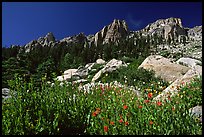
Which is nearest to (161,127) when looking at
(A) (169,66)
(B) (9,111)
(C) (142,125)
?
(C) (142,125)

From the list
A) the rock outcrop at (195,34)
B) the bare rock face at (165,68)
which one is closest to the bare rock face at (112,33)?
the rock outcrop at (195,34)

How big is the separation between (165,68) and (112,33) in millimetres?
115835

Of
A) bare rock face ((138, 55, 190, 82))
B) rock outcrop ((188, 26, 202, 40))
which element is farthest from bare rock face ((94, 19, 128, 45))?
bare rock face ((138, 55, 190, 82))

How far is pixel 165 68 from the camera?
50.9 feet

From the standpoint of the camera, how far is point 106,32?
134500 millimetres

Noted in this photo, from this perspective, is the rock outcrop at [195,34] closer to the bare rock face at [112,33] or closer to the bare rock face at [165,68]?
the bare rock face at [112,33]

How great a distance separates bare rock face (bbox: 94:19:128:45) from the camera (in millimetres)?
129625

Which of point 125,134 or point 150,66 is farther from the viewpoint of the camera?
point 150,66

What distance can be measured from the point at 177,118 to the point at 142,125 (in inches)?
20.3

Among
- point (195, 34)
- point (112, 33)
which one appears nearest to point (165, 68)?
point (112, 33)

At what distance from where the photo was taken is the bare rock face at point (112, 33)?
425 feet

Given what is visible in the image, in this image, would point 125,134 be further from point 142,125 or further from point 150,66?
point 150,66

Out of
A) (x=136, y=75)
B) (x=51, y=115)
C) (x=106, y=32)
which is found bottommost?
(x=51, y=115)

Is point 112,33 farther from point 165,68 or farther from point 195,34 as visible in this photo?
point 165,68
